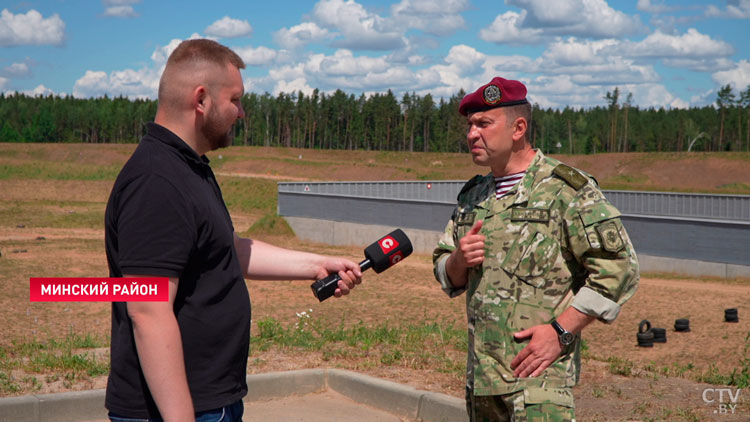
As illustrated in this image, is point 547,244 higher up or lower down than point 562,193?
lower down

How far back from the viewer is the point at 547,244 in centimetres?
355

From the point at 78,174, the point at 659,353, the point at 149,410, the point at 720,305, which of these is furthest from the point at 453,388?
the point at 78,174

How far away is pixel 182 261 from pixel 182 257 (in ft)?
0.04

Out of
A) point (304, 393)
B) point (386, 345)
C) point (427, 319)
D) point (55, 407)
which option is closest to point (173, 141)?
point (55, 407)

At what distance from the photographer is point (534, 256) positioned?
140 inches

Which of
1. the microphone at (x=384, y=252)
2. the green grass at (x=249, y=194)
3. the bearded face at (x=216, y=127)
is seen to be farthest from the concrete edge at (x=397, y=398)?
the green grass at (x=249, y=194)

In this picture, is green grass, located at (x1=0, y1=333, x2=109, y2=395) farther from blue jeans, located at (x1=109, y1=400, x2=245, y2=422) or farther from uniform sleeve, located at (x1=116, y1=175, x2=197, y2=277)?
uniform sleeve, located at (x1=116, y1=175, x2=197, y2=277)

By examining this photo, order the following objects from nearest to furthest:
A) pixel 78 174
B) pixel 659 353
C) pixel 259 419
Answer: pixel 259 419, pixel 659 353, pixel 78 174

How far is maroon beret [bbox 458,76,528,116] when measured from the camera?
146 inches

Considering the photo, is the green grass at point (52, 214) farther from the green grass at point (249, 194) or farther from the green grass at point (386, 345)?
the green grass at point (386, 345)

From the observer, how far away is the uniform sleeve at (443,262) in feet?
12.7

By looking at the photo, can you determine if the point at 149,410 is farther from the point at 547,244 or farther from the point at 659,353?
the point at 659,353

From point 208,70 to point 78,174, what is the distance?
72.0 meters

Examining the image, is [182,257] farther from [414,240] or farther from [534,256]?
[414,240]
